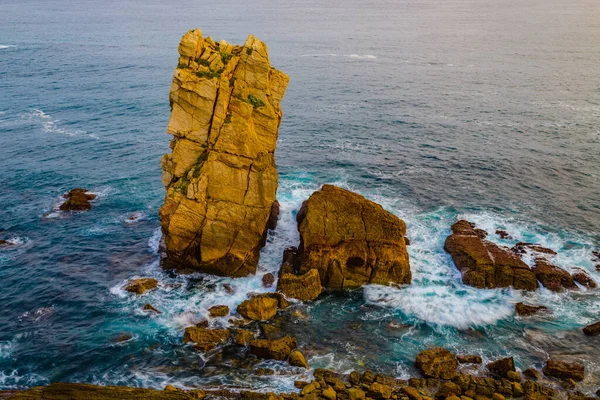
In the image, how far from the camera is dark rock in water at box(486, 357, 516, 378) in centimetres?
3403

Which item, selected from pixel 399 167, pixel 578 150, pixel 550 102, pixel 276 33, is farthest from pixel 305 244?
pixel 276 33

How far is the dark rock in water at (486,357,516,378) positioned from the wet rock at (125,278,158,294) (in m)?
28.7

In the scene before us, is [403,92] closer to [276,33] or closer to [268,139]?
[268,139]

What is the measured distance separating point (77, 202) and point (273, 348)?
3408cm

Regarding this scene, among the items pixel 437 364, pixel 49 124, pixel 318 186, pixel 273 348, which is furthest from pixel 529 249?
pixel 49 124

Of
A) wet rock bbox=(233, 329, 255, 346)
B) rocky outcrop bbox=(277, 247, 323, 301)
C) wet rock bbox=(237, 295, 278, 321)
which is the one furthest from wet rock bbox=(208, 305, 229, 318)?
rocky outcrop bbox=(277, 247, 323, 301)

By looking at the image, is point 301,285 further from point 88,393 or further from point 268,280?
point 88,393

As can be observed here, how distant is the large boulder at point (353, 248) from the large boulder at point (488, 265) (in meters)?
5.71

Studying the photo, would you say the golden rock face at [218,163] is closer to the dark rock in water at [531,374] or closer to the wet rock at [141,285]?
the wet rock at [141,285]

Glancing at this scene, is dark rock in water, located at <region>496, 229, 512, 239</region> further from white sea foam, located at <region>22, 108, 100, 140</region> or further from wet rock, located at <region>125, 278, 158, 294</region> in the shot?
white sea foam, located at <region>22, 108, 100, 140</region>

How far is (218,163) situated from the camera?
4412cm

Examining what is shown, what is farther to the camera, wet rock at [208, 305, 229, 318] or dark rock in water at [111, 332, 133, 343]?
wet rock at [208, 305, 229, 318]

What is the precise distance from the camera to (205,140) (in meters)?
44.7

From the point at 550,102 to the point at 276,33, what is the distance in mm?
101426
